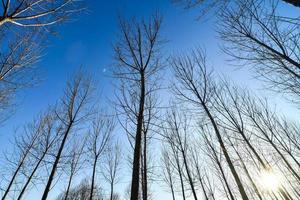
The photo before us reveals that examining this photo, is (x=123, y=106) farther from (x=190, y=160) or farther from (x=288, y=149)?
(x=288, y=149)

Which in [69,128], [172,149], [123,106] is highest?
[172,149]

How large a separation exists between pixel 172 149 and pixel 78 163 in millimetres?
7445

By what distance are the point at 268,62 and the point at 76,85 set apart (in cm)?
912

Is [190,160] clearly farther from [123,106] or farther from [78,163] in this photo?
[123,106]

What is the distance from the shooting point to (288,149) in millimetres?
10969

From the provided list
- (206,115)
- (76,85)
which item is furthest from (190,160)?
(76,85)

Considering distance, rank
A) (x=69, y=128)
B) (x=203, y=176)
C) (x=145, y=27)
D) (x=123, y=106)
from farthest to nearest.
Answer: (x=203, y=176) → (x=69, y=128) → (x=145, y=27) → (x=123, y=106)

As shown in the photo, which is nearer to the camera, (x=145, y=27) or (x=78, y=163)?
(x=145, y=27)

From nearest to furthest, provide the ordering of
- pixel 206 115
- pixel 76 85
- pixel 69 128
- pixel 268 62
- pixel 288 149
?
pixel 268 62 < pixel 206 115 < pixel 69 128 < pixel 76 85 < pixel 288 149

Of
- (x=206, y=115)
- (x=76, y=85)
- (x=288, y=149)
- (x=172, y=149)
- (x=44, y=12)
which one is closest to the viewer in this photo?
(x=44, y=12)

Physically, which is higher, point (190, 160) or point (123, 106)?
point (190, 160)


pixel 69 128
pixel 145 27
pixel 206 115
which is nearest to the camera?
pixel 145 27

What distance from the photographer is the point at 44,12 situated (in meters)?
3.44

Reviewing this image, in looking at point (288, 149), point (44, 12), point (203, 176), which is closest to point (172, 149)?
point (203, 176)
